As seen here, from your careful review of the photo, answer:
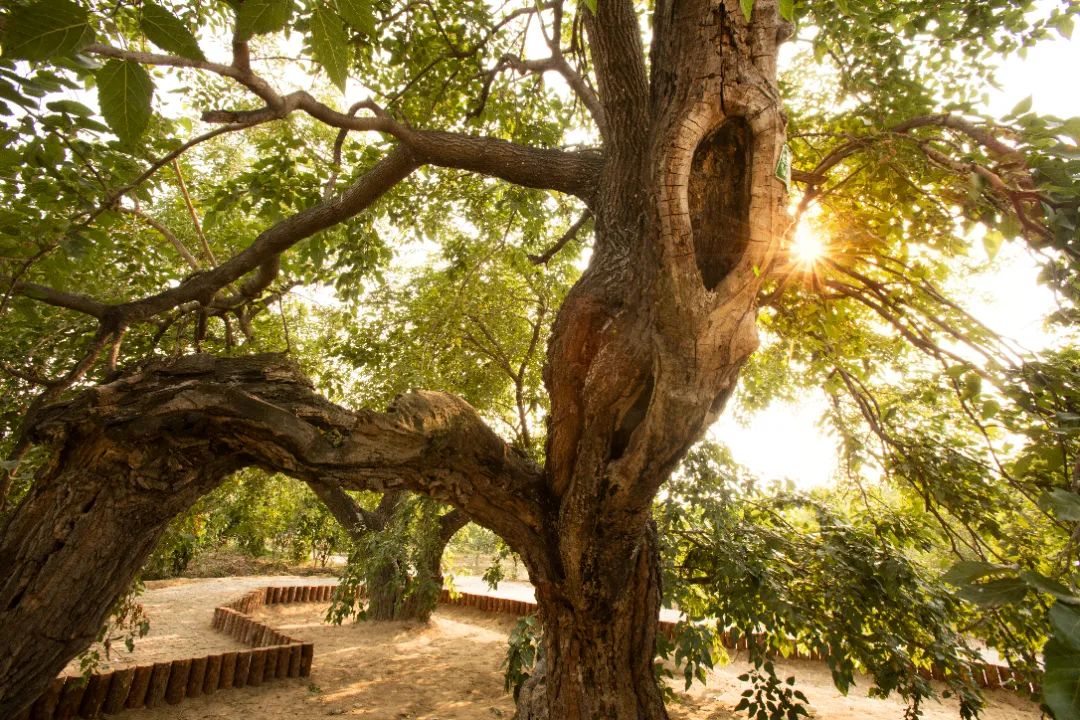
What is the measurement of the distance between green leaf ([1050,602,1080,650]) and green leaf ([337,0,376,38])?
4.76 ft

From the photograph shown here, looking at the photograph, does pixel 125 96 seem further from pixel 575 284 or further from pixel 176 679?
pixel 176 679

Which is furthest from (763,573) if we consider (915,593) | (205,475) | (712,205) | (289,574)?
(289,574)

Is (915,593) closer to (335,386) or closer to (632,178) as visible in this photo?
(632,178)

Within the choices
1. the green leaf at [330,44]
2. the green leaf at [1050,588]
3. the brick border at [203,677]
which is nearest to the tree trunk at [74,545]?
the green leaf at [330,44]

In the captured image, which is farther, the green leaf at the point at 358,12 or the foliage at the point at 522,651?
the foliage at the point at 522,651

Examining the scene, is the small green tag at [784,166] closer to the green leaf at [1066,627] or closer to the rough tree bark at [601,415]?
the rough tree bark at [601,415]

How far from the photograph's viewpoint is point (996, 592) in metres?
0.94

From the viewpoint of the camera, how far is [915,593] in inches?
150

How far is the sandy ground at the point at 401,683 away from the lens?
6.34 m

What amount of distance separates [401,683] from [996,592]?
833 cm

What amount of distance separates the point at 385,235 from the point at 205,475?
4413mm

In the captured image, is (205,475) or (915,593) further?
(915,593)

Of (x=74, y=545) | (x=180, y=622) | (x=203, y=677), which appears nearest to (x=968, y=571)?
(x=74, y=545)

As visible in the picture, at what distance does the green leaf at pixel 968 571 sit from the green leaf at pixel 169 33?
172 centimetres
